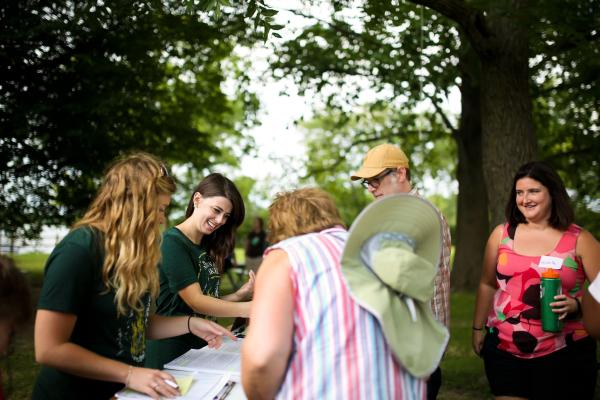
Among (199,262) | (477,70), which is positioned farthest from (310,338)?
(477,70)

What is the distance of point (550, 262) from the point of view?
10.3ft

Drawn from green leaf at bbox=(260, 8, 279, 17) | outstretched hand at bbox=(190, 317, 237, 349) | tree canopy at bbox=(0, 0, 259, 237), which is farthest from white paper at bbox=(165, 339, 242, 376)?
tree canopy at bbox=(0, 0, 259, 237)

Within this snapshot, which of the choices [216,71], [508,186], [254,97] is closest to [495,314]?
[508,186]

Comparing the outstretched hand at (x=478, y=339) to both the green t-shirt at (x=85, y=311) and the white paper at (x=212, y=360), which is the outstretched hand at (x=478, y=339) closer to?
the white paper at (x=212, y=360)

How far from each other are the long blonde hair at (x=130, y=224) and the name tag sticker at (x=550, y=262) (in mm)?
1942

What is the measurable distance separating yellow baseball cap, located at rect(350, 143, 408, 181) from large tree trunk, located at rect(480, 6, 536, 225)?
9.53 ft

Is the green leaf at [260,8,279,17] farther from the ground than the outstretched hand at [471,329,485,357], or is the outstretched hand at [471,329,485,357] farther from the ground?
the green leaf at [260,8,279,17]

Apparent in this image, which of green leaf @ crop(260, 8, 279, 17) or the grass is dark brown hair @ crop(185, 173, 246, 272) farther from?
the grass

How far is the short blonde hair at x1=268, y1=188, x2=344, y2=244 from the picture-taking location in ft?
6.40

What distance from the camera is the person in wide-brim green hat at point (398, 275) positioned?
69.1 inches

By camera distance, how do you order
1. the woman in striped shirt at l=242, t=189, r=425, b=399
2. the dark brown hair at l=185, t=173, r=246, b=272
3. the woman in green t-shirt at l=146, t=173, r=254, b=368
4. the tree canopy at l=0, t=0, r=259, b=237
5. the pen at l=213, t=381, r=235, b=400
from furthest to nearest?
the tree canopy at l=0, t=0, r=259, b=237 → the dark brown hair at l=185, t=173, r=246, b=272 → the woman in green t-shirt at l=146, t=173, r=254, b=368 → the pen at l=213, t=381, r=235, b=400 → the woman in striped shirt at l=242, t=189, r=425, b=399

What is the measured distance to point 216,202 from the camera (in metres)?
3.07

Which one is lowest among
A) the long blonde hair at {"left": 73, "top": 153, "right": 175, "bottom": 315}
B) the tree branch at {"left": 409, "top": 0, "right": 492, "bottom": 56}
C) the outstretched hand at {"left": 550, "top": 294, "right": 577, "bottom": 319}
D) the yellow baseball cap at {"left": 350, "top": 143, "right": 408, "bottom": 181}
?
the outstretched hand at {"left": 550, "top": 294, "right": 577, "bottom": 319}

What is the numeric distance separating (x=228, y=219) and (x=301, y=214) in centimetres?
134
